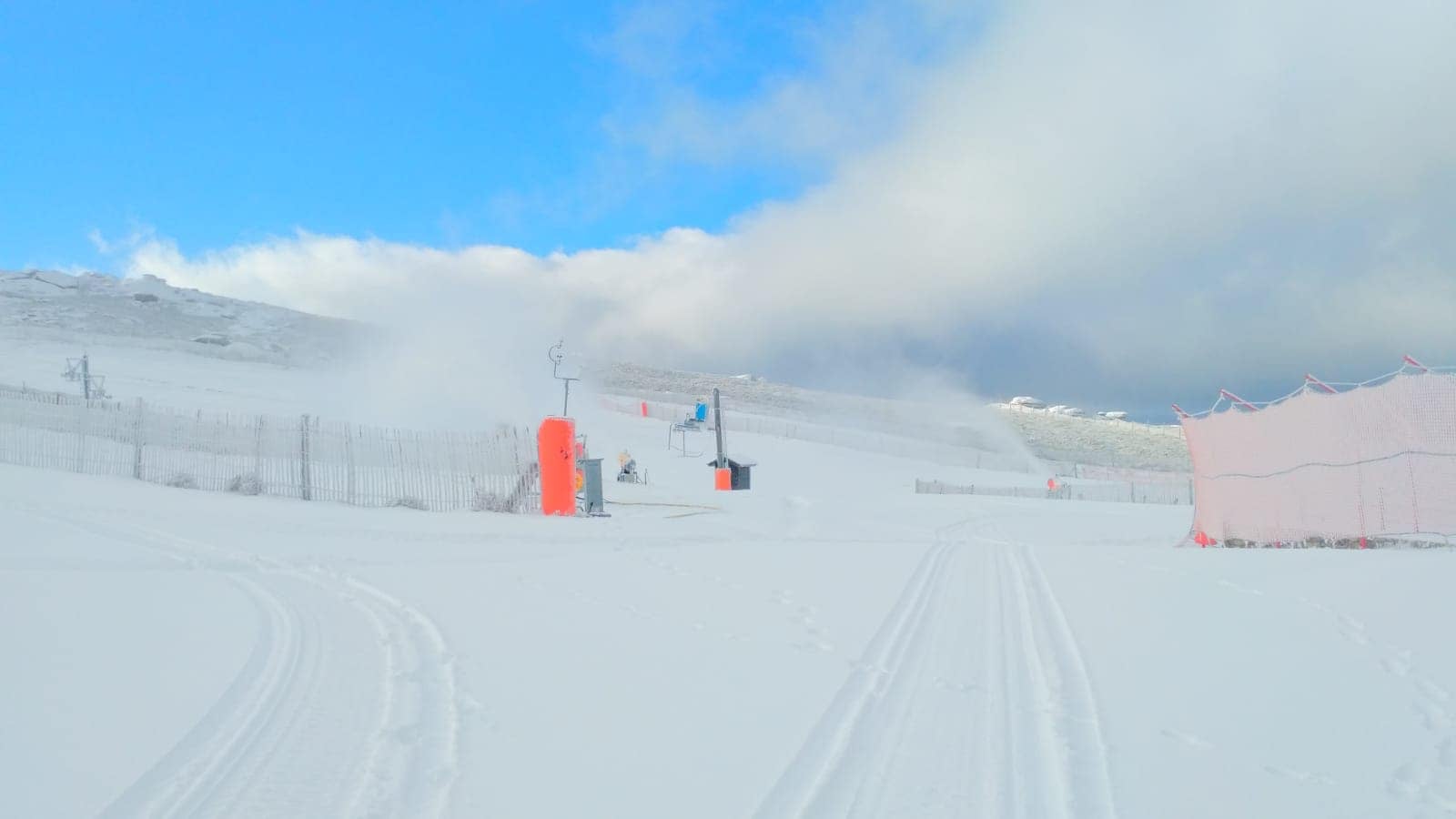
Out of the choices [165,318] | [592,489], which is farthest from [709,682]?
[165,318]

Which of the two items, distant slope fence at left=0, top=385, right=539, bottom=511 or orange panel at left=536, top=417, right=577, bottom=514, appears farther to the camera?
orange panel at left=536, top=417, right=577, bottom=514

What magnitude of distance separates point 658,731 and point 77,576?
268 inches

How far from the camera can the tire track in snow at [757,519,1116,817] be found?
3.54 meters

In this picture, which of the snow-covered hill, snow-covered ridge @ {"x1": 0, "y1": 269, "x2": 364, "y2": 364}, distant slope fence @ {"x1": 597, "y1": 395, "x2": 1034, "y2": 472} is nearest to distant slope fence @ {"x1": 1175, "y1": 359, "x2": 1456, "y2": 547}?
distant slope fence @ {"x1": 597, "y1": 395, "x2": 1034, "y2": 472}

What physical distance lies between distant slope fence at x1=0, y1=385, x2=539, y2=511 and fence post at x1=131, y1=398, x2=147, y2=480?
0.06 feet

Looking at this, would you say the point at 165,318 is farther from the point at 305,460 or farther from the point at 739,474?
the point at 305,460

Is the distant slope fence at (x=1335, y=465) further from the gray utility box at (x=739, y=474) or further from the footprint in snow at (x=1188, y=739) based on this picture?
the gray utility box at (x=739, y=474)

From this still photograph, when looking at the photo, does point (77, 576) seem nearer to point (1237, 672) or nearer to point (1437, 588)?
point (1237, 672)

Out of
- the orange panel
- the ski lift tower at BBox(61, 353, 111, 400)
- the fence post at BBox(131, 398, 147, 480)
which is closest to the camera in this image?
the orange panel

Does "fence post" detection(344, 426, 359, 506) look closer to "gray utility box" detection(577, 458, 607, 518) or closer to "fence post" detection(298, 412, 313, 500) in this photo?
"fence post" detection(298, 412, 313, 500)

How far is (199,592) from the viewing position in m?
7.77

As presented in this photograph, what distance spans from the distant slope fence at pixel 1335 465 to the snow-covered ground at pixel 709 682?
39.5 inches

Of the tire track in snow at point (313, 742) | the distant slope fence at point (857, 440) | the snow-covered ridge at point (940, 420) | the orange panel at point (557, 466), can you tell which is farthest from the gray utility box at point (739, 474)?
the snow-covered ridge at point (940, 420)

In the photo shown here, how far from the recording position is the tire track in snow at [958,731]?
354cm
